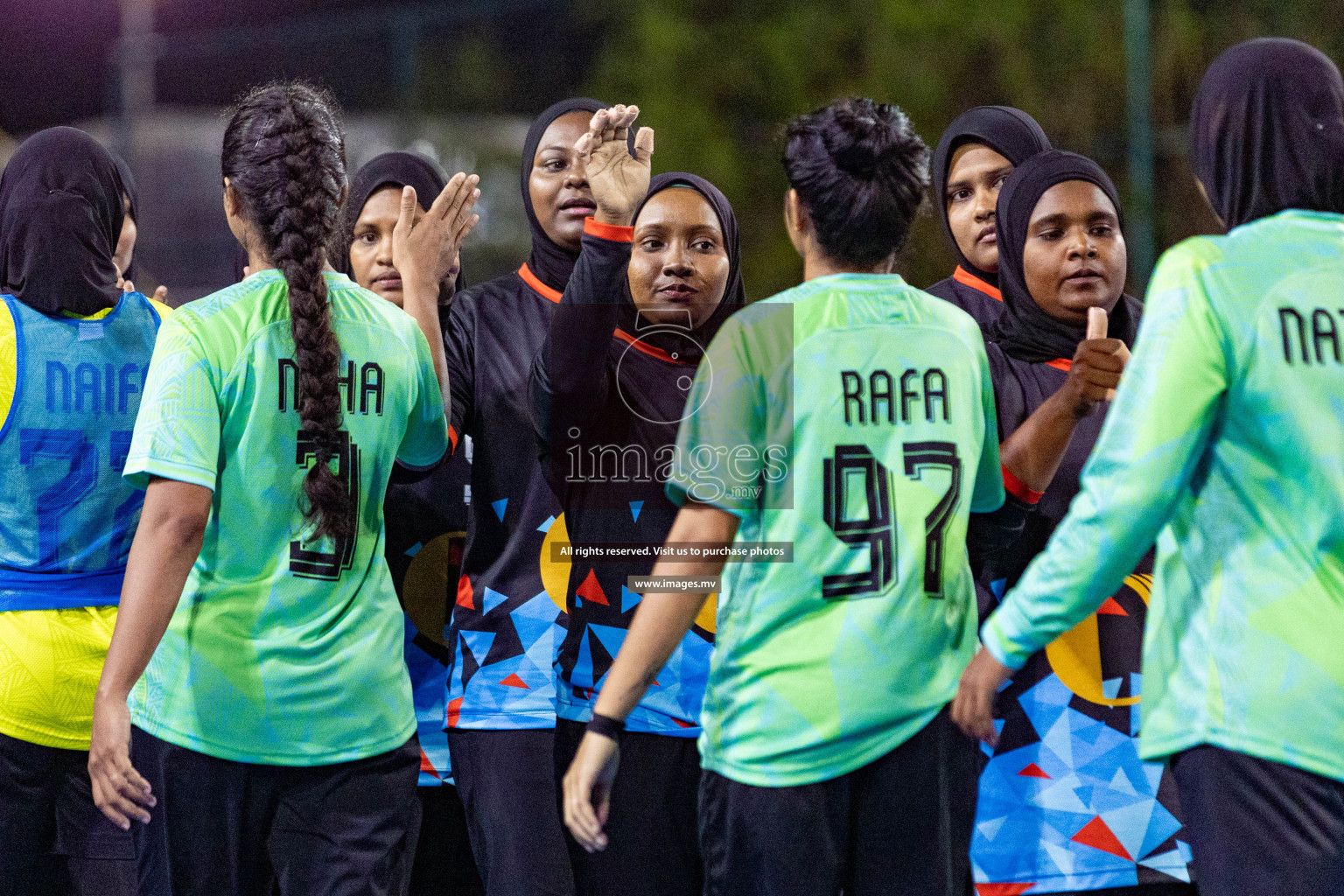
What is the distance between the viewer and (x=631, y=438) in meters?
2.88

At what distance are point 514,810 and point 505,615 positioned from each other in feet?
1.33

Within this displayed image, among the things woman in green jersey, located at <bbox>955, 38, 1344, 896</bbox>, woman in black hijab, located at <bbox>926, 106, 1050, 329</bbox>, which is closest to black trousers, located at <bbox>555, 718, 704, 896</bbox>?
woman in green jersey, located at <bbox>955, 38, 1344, 896</bbox>

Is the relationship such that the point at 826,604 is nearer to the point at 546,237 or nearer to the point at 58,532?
the point at 546,237

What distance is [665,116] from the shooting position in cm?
1323

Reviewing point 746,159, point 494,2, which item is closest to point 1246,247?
point 746,159

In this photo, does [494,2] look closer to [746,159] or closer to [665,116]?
[665,116]

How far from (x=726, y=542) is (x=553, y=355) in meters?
0.67

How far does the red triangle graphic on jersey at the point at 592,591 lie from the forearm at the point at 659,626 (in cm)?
65

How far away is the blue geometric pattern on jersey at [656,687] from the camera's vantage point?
8.93 ft

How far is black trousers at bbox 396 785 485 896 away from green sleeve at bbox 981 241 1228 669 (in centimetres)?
194

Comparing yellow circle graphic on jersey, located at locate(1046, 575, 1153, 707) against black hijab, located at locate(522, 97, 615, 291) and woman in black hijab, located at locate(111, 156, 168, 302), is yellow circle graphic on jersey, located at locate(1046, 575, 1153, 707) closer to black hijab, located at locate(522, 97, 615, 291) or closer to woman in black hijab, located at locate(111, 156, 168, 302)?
black hijab, located at locate(522, 97, 615, 291)

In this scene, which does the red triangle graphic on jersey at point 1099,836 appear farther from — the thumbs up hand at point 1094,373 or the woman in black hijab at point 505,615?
the woman in black hijab at point 505,615

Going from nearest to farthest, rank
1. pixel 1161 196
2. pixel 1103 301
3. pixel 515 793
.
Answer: pixel 515 793, pixel 1103 301, pixel 1161 196

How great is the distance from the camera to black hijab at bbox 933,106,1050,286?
11.7 ft
